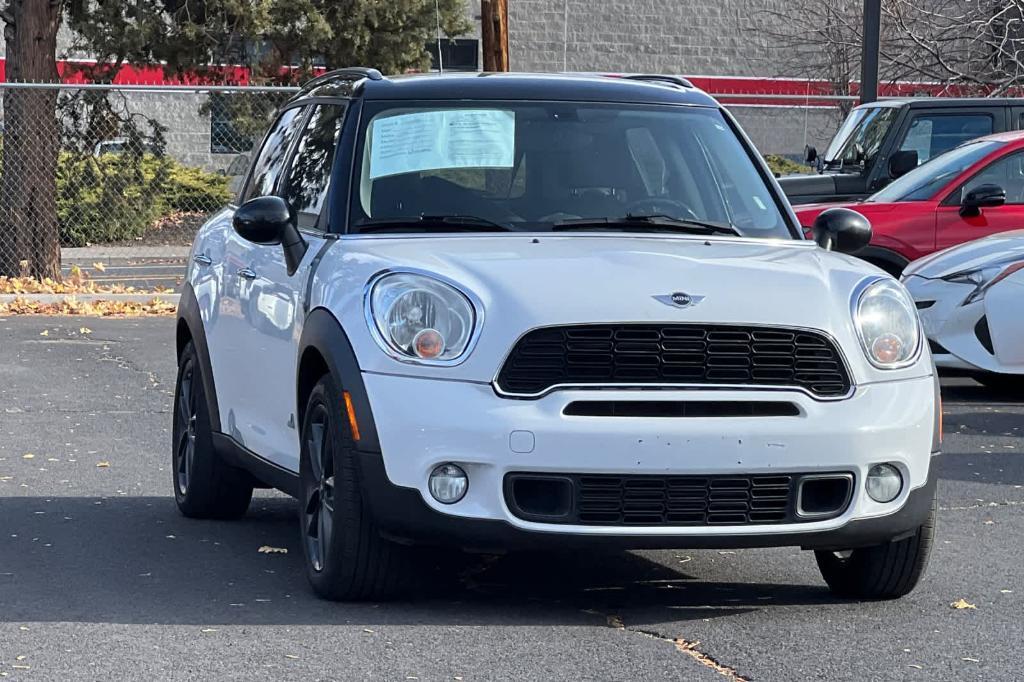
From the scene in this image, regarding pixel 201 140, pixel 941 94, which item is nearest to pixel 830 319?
pixel 941 94

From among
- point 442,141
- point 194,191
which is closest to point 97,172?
point 194,191

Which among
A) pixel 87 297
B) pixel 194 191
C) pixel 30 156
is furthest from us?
pixel 194 191

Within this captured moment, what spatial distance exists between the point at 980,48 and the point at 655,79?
24940mm

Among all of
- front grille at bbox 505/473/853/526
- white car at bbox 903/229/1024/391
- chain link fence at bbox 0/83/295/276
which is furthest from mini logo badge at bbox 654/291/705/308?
chain link fence at bbox 0/83/295/276

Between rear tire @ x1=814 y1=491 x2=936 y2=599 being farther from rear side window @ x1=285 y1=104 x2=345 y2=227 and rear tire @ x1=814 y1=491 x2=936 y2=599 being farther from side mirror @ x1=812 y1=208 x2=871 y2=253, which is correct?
rear side window @ x1=285 y1=104 x2=345 y2=227

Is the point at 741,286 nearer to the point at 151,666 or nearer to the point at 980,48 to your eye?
the point at 151,666

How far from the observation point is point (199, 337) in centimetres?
741

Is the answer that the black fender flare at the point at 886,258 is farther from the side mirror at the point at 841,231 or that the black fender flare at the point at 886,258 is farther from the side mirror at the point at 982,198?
the side mirror at the point at 841,231

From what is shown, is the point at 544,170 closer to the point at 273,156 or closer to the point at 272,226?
the point at 272,226

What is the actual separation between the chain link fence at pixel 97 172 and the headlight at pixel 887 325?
12.5 metres

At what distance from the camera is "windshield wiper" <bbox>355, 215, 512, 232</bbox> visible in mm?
6160

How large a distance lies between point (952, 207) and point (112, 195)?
42.3 feet

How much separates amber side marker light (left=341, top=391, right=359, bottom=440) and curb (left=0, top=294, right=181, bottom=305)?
13.2 meters

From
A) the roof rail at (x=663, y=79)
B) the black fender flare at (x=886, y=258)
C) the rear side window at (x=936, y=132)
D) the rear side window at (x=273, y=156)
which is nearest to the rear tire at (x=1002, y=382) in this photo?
the black fender flare at (x=886, y=258)
